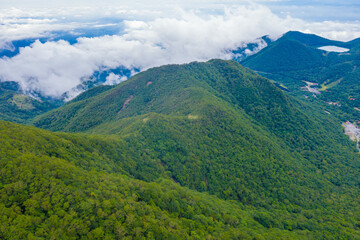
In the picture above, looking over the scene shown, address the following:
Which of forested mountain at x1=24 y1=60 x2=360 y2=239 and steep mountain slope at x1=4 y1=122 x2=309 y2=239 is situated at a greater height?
steep mountain slope at x1=4 y1=122 x2=309 y2=239

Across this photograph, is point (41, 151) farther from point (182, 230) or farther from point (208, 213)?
point (208, 213)

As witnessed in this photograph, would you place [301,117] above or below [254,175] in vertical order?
above

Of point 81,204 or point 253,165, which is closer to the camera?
point 81,204

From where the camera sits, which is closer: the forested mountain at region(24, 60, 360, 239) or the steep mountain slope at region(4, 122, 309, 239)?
the steep mountain slope at region(4, 122, 309, 239)

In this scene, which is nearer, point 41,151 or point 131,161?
point 41,151

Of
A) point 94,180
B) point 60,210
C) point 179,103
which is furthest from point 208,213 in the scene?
point 179,103

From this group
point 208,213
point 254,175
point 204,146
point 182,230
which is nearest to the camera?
point 182,230

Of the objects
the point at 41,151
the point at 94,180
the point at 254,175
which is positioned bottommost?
the point at 254,175

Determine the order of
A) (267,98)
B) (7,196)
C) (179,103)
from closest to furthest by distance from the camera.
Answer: (7,196), (179,103), (267,98)

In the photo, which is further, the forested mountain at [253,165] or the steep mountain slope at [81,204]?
the forested mountain at [253,165]

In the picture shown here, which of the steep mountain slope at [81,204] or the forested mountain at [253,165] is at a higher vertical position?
the steep mountain slope at [81,204]

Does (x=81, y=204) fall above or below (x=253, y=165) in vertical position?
above
